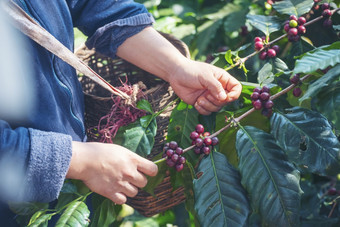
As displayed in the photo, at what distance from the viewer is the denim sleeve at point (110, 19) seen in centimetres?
110

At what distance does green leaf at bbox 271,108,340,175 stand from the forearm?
33 cm

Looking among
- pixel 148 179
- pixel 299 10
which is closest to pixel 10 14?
pixel 148 179

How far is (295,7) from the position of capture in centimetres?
112

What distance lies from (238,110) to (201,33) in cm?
68

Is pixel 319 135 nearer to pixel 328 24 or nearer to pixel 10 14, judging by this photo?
pixel 328 24

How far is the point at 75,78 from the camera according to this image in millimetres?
1075

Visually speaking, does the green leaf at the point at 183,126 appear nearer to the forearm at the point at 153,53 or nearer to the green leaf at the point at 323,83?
the forearm at the point at 153,53

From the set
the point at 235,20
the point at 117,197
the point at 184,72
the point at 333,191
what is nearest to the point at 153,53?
the point at 184,72

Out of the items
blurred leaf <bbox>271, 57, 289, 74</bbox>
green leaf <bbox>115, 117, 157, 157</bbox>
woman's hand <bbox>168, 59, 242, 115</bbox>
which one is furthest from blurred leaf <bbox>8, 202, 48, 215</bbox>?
blurred leaf <bbox>271, 57, 289, 74</bbox>

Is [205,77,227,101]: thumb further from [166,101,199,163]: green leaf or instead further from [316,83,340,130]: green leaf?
[316,83,340,130]: green leaf

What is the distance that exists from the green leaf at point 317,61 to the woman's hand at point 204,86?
0.70 feet

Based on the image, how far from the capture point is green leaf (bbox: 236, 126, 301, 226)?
2.59 feet

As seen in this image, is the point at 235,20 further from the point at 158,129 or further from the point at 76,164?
the point at 76,164

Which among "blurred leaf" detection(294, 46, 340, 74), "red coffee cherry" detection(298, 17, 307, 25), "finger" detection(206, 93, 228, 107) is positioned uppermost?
"blurred leaf" detection(294, 46, 340, 74)
